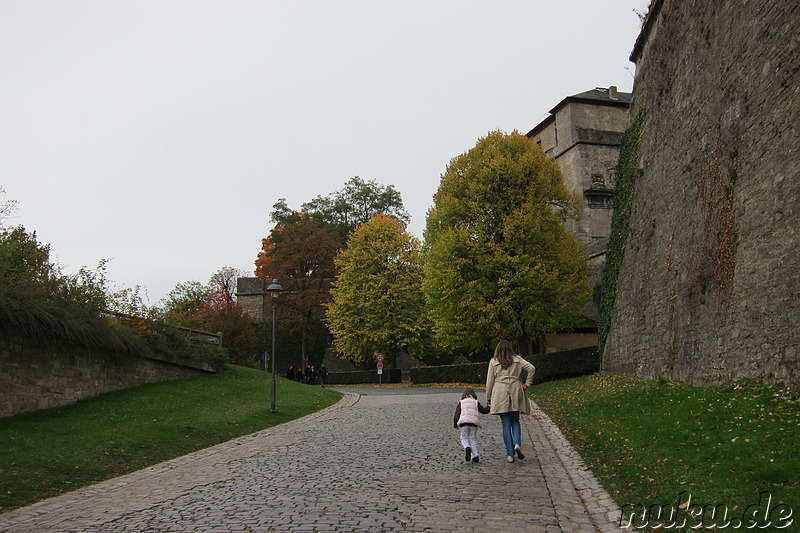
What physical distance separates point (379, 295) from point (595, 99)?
769 inches

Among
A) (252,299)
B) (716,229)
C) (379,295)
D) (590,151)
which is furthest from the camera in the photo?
(252,299)

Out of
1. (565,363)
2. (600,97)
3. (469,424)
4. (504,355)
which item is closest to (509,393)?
(504,355)

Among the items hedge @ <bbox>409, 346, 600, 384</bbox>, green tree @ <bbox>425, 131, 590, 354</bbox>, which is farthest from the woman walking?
green tree @ <bbox>425, 131, 590, 354</bbox>

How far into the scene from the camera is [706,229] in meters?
14.4

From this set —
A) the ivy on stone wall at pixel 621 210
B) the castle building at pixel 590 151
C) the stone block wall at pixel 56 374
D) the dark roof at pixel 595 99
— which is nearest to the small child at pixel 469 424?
the stone block wall at pixel 56 374

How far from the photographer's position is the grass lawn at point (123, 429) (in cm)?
977

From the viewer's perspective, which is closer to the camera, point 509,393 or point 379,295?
point 509,393

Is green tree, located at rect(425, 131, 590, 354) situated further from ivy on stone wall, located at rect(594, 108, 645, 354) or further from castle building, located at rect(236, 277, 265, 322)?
castle building, located at rect(236, 277, 265, 322)

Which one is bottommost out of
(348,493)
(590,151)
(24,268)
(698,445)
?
(348,493)

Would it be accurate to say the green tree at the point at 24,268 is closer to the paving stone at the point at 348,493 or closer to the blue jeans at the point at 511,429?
the paving stone at the point at 348,493

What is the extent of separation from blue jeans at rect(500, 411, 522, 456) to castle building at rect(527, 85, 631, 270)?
32.8 metres

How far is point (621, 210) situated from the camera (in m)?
22.5

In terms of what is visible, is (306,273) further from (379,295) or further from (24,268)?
(24,268)

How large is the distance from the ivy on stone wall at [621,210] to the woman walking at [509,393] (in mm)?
13181
